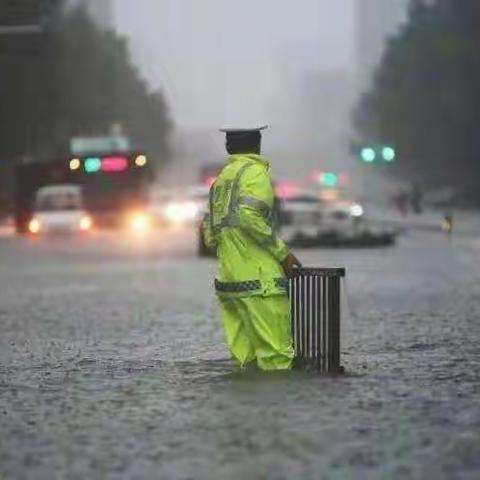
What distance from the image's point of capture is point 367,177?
159 meters

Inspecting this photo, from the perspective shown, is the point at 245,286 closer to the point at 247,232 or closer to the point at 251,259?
the point at 251,259

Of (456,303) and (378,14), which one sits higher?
(378,14)

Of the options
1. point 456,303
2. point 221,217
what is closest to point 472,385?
point 221,217

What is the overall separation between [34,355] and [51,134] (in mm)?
70929

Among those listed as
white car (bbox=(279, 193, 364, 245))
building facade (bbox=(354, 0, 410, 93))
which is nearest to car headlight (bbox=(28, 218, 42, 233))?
white car (bbox=(279, 193, 364, 245))

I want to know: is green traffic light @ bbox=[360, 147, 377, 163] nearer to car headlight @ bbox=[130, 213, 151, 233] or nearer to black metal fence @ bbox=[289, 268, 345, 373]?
car headlight @ bbox=[130, 213, 151, 233]

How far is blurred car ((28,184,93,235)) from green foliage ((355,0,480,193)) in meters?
45.6

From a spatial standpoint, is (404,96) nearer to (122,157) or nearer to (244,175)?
(122,157)

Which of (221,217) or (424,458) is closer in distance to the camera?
(424,458)

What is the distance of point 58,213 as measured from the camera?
55.5 m

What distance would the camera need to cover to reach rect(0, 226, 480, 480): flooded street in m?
→ 7.25

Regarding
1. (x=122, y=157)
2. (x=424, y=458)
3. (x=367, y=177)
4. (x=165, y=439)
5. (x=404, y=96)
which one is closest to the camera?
(x=424, y=458)

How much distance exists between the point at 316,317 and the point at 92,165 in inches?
2112

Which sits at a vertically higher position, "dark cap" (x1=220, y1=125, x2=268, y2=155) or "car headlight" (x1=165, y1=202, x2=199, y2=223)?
"dark cap" (x1=220, y1=125, x2=268, y2=155)
